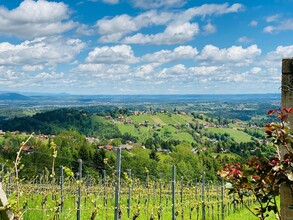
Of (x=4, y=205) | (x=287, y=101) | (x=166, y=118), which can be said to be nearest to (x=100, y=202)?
(x=287, y=101)

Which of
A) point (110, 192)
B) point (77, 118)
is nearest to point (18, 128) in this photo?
point (77, 118)

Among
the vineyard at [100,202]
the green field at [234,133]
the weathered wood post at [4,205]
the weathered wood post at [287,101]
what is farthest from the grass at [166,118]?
the weathered wood post at [4,205]

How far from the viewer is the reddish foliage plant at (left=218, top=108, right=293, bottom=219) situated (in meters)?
2.93

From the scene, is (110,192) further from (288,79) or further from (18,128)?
(18,128)

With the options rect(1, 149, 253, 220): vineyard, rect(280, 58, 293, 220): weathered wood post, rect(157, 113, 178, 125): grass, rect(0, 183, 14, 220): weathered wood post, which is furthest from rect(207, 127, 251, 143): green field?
rect(0, 183, 14, 220): weathered wood post

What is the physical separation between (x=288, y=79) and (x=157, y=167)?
64068 mm

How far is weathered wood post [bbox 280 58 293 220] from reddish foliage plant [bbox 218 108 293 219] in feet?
0.34

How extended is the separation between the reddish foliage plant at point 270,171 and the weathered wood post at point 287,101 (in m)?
0.10

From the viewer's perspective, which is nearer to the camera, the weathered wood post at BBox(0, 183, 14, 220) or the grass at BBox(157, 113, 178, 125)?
the weathered wood post at BBox(0, 183, 14, 220)

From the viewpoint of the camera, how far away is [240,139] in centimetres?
12681

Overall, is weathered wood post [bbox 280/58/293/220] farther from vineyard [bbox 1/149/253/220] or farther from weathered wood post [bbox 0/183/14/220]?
vineyard [bbox 1/149/253/220]

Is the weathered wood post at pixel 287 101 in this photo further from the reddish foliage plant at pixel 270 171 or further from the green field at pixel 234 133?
the green field at pixel 234 133

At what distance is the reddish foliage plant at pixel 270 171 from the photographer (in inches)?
115

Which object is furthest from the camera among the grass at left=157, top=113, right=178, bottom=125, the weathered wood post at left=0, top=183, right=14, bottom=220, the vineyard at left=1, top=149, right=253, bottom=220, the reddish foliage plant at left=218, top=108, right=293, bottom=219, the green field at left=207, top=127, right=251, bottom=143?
the grass at left=157, top=113, right=178, bottom=125
